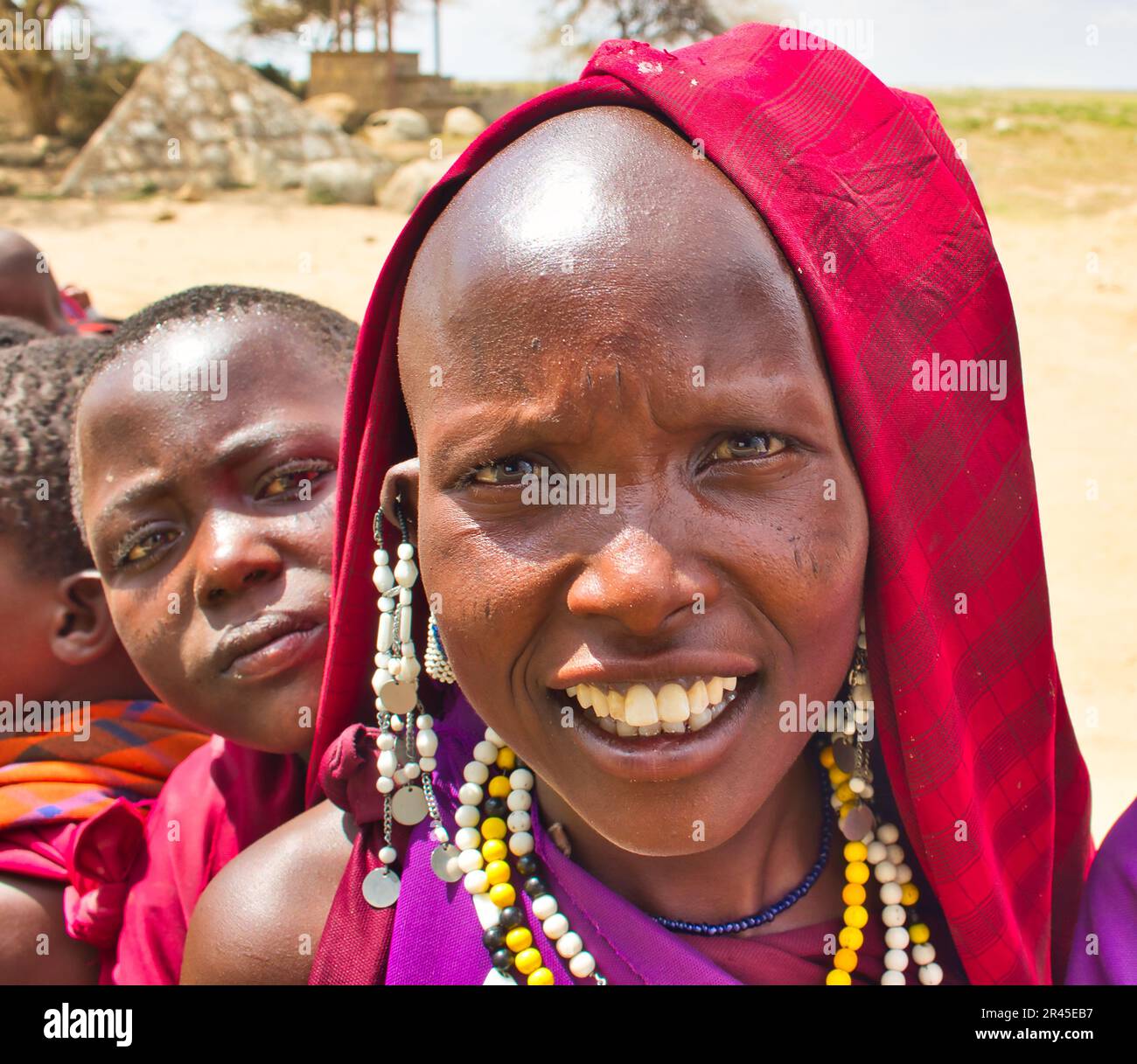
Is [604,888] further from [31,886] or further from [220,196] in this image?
[220,196]

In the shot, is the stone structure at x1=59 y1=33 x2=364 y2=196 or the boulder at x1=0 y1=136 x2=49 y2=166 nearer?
the stone structure at x1=59 y1=33 x2=364 y2=196

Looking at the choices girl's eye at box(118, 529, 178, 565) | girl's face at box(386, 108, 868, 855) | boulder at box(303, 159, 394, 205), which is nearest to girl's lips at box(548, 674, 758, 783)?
girl's face at box(386, 108, 868, 855)

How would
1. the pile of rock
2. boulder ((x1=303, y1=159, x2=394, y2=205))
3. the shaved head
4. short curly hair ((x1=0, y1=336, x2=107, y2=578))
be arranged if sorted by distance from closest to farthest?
1. short curly hair ((x1=0, y1=336, x2=107, y2=578))
2. the shaved head
3. boulder ((x1=303, y1=159, x2=394, y2=205))
4. the pile of rock

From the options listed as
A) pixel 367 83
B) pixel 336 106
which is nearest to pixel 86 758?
pixel 336 106

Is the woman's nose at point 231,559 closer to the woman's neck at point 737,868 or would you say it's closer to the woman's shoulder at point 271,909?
the woman's shoulder at point 271,909

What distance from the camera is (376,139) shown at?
1803 cm

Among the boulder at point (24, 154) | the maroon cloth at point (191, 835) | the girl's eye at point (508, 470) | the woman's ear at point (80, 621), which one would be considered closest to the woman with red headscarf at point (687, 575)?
the girl's eye at point (508, 470)

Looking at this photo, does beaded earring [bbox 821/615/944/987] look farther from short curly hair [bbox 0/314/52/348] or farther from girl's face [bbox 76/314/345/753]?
short curly hair [bbox 0/314/52/348]

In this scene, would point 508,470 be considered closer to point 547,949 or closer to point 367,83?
point 547,949

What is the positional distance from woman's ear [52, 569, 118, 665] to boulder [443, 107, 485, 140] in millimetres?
16594

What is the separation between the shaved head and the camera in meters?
4.50

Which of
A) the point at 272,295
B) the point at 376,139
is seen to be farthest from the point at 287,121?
the point at 272,295

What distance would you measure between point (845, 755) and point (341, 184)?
1366 centimetres
